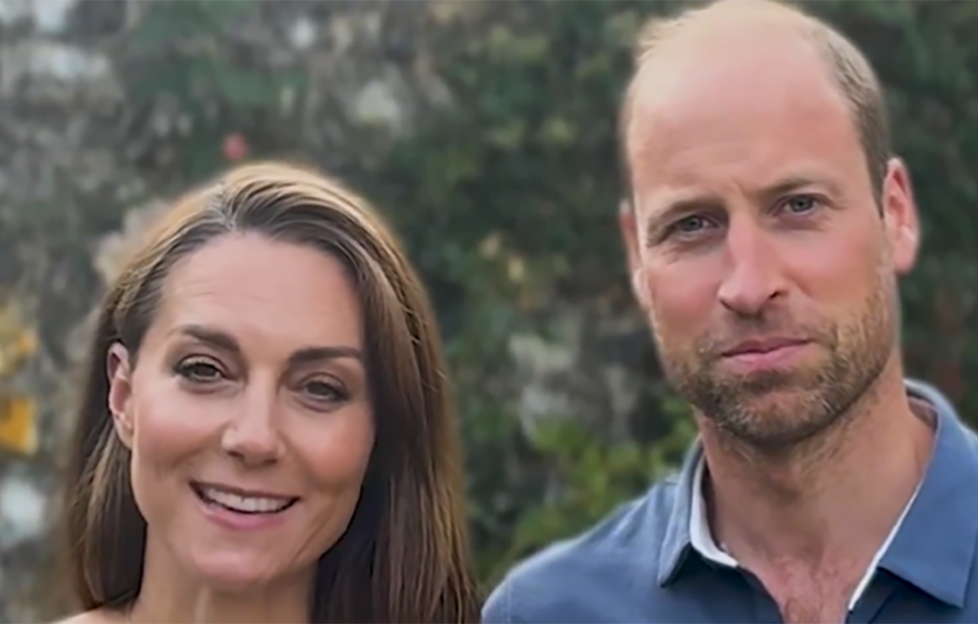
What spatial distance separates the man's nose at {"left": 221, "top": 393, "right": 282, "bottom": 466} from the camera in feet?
9.59

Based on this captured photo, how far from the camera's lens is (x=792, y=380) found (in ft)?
9.12

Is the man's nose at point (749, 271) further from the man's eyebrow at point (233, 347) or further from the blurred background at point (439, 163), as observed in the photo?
the blurred background at point (439, 163)

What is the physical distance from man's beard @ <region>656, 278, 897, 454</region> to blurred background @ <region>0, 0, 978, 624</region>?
6.54 feet

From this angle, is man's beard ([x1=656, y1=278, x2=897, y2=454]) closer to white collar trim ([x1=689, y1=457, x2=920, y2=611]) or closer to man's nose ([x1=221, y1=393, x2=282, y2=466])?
white collar trim ([x1=689, y1=457, x2=920, y2=611])

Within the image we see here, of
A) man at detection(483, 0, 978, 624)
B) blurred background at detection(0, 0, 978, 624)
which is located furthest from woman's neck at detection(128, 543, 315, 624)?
blurred background at detection(0, 0, 978, 624)

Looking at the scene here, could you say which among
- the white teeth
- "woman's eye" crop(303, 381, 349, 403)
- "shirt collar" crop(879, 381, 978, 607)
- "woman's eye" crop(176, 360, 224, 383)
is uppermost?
"woman's eye" crop(176, 360, 224, 383)

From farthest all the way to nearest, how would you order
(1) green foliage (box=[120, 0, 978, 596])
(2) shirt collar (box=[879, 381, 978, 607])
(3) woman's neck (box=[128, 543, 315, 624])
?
(1) green foliage (box=[120, 0, 978, 596]), (3) woman's neck (box=[128, 543, 315, 624]), (2) shirt collar (box=[879, 381, 978, 607])

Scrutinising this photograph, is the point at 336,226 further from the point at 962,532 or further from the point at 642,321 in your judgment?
the point at 642,321

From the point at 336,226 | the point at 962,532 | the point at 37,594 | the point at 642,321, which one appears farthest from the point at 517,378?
the point at 962,532

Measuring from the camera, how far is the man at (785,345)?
279 cm

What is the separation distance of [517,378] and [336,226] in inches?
74.6

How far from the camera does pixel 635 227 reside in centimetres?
303

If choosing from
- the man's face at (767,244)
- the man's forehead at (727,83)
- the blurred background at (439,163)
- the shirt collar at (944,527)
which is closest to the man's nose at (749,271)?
the man's face at (767,244)

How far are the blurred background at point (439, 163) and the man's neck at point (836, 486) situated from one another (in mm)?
1887
